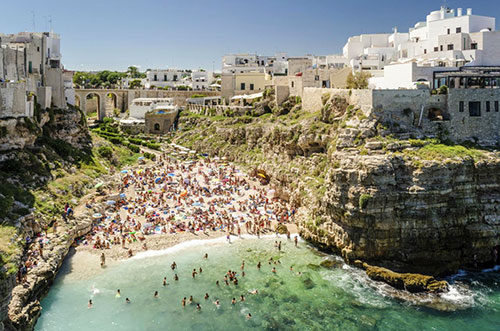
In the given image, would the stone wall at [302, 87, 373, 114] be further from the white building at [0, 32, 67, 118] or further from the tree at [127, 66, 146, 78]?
the tree at [127, 66, 146, 78]

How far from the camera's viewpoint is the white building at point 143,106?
6838 cm

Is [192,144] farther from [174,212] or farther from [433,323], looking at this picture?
[433,323]

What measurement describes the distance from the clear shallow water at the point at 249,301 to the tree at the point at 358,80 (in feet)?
66.1

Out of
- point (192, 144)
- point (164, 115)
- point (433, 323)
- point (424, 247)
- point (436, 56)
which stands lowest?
point (433, 323)

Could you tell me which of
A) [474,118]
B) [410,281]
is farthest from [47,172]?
[474,118]

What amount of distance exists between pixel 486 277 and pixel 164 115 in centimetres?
5063

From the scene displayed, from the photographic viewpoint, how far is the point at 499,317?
2383 cm

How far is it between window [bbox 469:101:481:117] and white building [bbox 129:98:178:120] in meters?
45.2

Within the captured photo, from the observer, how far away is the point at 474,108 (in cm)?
3447

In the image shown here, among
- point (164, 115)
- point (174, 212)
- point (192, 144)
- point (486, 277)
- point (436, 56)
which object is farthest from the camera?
point (164, 115)

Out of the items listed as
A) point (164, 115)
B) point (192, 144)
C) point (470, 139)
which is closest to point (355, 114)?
point (470, 139)

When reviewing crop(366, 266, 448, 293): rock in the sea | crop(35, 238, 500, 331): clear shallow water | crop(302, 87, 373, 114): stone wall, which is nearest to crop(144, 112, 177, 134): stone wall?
crop(302, 87, 373, 114): stone wall

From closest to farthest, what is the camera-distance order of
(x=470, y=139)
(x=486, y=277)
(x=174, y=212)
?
1. (x=486, y=277)
2. (x=470, y=139)
3. (x=174, y=212)

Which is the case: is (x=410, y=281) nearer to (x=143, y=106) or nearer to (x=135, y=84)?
(x=143, y=106)
